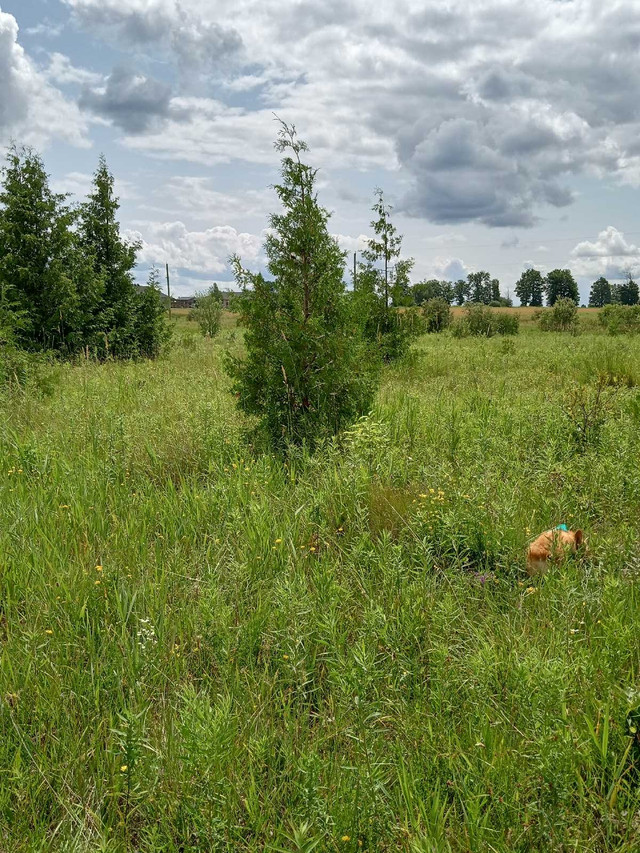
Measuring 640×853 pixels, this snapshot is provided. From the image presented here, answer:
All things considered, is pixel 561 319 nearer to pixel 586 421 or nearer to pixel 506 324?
pixel 506 324

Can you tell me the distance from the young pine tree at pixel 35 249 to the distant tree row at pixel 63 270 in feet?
0.07

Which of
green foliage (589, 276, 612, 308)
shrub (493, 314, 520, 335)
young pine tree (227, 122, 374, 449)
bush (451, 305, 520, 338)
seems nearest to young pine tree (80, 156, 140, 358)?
young pine tree (227, 122, 374, 449)

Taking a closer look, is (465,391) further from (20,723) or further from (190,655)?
(20,723)

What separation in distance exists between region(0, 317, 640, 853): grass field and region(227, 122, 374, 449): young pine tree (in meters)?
0.61

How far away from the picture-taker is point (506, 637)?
8.43 feet

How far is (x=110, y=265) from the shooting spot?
16578 mm

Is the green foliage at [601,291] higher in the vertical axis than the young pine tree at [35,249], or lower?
higher

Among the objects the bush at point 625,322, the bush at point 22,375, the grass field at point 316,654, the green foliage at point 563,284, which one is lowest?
the grass field at point 316,654

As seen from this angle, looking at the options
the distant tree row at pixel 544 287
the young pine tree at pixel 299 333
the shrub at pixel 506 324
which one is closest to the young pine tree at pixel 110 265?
the young pine tree at pixel 299 333

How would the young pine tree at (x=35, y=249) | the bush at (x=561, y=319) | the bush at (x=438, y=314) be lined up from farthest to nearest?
the bush at (x=561, y=319), the bush at (x=438, y=314), the young pine tree at (x=35, y=249)

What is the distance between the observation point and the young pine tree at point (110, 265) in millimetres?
16016

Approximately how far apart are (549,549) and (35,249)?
1373cm

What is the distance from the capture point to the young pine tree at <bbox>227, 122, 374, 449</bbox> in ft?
18.0

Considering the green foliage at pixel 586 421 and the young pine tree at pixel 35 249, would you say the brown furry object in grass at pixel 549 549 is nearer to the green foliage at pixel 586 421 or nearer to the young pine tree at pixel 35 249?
the green foliage at pixel 586 421
